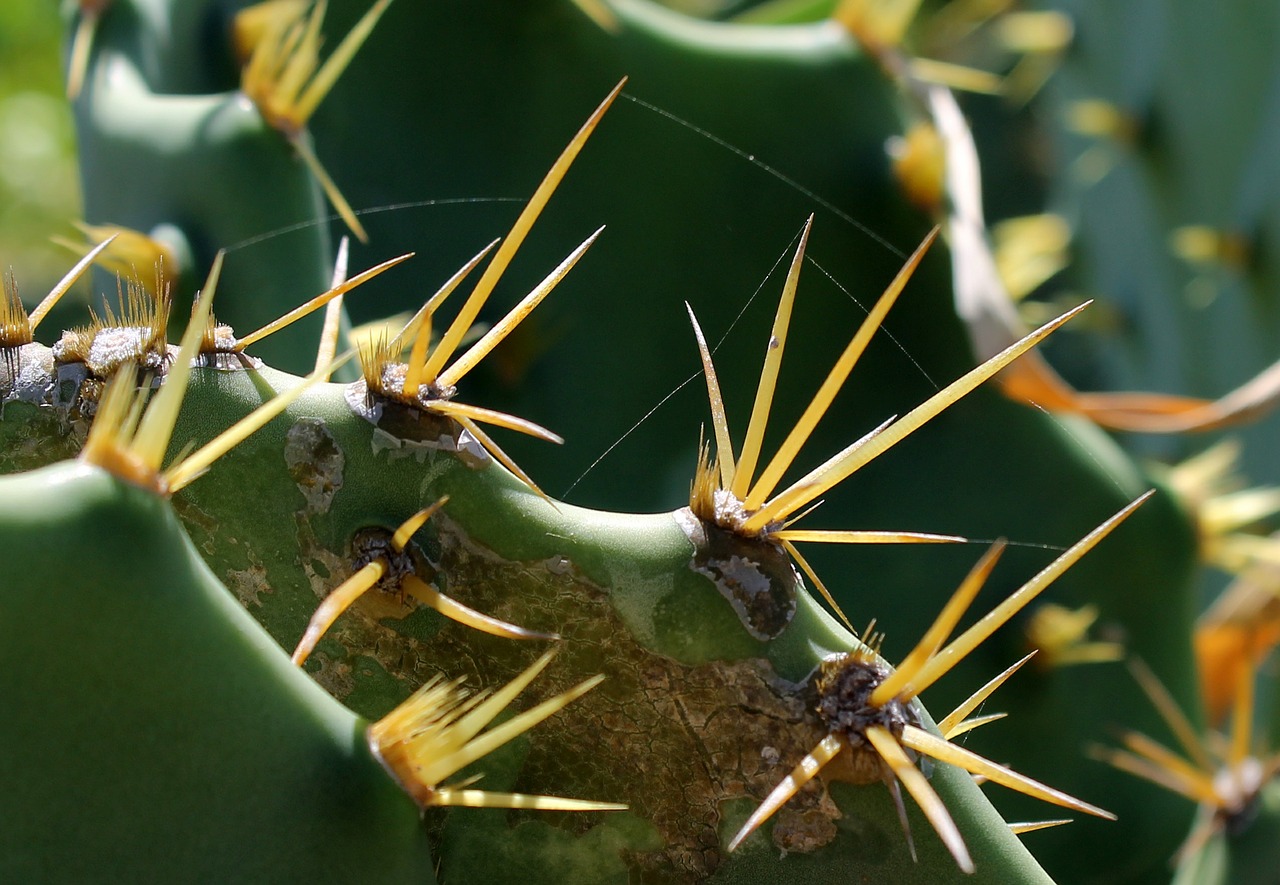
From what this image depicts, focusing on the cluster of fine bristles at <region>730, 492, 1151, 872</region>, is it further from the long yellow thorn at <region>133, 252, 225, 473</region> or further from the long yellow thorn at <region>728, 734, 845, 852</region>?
the long yellow thorn at <region>133, 252, 225, 473</region>

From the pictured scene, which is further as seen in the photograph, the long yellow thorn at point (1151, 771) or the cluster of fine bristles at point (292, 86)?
the long yellow thorn at point (1151, 771)

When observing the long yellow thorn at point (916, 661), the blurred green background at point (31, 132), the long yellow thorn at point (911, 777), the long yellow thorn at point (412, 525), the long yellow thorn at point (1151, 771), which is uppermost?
the long yellow thorn at point (412, 525)

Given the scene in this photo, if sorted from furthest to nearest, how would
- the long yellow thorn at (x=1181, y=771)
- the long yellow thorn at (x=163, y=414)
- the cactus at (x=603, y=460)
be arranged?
the long yellow thorn at (x=1181, y=771) → the cactus at (x=603, y=460) → the long yellow thorn at (x=163, y=414)

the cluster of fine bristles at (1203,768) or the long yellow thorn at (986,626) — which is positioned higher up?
the long yellow thorn at (986,626)

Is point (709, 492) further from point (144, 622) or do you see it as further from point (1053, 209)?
point (1053, 209)

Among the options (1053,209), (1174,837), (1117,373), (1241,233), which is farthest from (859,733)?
(1053,209)

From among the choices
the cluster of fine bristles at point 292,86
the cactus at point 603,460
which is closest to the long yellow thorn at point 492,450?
the cactus at point 603,460

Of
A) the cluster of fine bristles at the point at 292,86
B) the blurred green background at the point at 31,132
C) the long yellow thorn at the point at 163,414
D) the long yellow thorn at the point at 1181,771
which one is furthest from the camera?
the blurred green background at the point at 31,132

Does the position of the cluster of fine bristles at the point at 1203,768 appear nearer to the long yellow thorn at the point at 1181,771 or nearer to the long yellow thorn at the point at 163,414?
the long yellow thorn at the point at 1181,771

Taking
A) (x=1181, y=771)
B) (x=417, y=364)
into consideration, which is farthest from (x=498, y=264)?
(x=1181, y=771)
